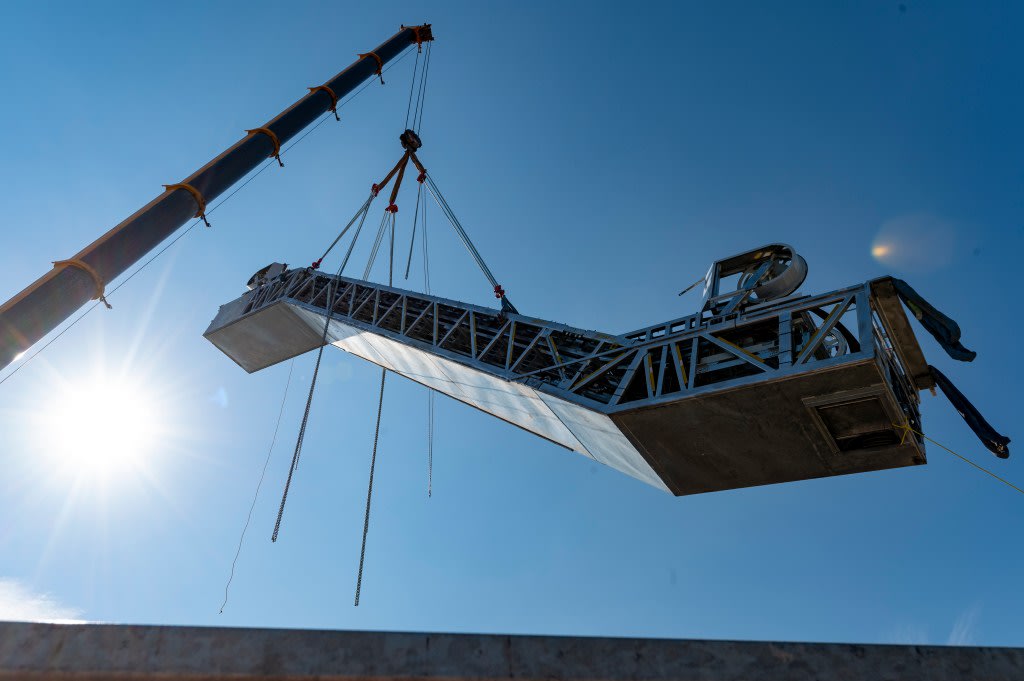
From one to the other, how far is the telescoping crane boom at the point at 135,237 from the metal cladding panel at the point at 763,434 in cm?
1008

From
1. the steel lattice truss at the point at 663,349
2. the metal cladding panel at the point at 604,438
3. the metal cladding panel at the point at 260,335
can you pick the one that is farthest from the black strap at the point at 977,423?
the metal cladding panel at the point at 260,335

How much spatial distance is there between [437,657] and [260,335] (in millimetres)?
22765

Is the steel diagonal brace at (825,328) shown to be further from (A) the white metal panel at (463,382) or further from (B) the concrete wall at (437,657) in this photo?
(B) the concrete wall at (437,657)

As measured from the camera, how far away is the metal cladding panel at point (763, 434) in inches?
399

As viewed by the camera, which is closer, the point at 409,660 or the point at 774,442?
the point at 409,660

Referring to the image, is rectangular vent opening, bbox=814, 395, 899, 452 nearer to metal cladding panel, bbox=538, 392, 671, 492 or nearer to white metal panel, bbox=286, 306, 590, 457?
metal cladding panel, bbox=538, 392, 671, 492

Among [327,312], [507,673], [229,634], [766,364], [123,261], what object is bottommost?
[507,673]

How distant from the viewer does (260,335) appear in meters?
25.0

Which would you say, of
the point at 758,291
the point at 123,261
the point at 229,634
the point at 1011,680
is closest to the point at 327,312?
the point at 123,261

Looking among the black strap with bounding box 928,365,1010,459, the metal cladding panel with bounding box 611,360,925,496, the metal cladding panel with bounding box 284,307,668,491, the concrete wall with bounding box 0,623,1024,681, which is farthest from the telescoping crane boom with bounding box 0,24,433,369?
the black strap with bounding box 928,365,1010,459

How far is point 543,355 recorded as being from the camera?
49.1 feet

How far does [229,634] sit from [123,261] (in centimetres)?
1116

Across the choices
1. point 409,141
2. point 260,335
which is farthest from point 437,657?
point 409,141

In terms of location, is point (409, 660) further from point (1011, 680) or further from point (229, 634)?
point (1011, 680)
